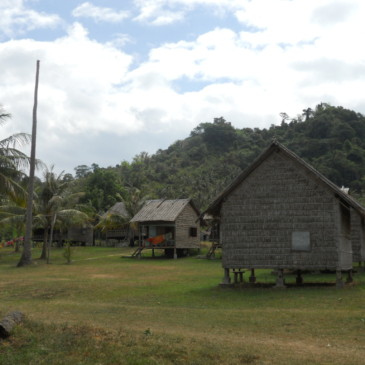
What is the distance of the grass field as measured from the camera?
9.01m

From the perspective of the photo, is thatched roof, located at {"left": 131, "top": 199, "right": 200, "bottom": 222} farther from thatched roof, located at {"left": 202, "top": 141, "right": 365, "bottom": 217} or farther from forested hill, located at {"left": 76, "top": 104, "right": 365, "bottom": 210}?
forested hill, located at {"left": 76, "top": 104, "right": 365, "bottom": 210}

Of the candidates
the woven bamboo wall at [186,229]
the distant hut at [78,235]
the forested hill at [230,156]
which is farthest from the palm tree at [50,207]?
the forested hill at [230,156]

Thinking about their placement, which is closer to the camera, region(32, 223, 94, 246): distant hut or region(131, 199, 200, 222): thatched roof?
region(131, 199, 200, 222): thatched roof

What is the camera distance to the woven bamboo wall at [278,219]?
68.1ft

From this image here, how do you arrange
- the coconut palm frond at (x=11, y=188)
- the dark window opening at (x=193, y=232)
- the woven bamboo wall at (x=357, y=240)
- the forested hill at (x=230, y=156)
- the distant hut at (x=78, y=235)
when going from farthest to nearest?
the forested hill at (x=230, y=156) → the distant hut at (x=78, y=235) → the dark window opening at (x=193, y=232) → the woven bamboo wall at (x=357, y=240) → the coconut palm frond at (x=11, y=188)

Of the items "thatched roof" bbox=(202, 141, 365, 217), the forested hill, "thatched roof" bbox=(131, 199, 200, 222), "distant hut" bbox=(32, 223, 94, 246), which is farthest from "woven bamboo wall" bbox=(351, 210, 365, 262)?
the forested hill

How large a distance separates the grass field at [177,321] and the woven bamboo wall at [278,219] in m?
1.39

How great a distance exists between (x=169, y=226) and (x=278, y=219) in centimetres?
2502

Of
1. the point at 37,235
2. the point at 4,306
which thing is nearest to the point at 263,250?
the point at 4,306

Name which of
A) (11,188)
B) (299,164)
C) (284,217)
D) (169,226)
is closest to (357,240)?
(284,217)

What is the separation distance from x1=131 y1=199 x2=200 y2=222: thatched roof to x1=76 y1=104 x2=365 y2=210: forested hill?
23356mm

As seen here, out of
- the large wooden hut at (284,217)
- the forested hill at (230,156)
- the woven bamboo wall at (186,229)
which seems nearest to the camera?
the large wooden hut at (284,217)

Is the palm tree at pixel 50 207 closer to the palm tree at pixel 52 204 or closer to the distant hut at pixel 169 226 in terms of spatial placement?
the palm tree at pixel 52 204

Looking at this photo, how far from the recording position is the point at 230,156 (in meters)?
100
